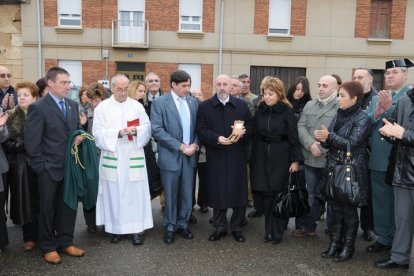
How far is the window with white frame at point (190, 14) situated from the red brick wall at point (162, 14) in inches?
11.9

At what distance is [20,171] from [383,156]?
406 cm

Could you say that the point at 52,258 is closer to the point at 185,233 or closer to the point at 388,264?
the point at 185,233

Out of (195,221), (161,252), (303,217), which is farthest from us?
(195,221)

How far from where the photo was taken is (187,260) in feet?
14.3

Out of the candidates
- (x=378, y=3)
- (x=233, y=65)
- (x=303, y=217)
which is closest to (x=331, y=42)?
(x=378, y=3)

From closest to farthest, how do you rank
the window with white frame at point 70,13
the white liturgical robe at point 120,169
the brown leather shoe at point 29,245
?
1. the brown leather shoe at point 29,245
2. the white liturgical robe at point 120,169
3. the window with white frame at point 70,13

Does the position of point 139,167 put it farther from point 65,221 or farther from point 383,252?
point 383,252

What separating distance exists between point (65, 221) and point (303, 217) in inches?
115

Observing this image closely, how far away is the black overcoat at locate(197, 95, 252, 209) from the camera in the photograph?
491 centimetres

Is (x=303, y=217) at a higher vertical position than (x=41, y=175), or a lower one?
lower

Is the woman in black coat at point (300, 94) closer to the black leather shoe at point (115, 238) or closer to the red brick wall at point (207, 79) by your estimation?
the black leather shoe at point (115, 238)

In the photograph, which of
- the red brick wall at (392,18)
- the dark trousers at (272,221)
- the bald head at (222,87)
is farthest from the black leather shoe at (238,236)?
the red brick wall at (392,18)

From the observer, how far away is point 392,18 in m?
20.0

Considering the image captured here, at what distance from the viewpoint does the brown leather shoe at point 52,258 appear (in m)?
4.21
